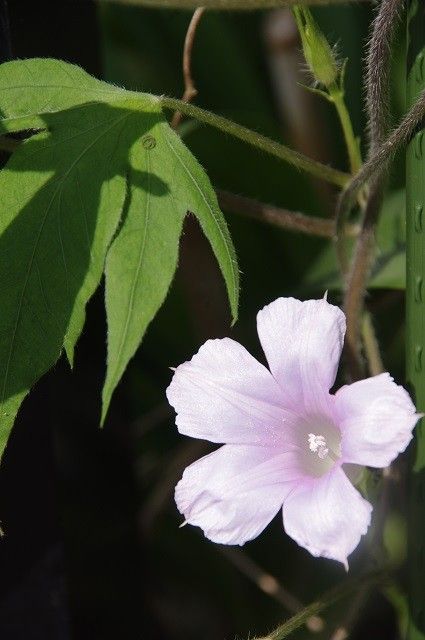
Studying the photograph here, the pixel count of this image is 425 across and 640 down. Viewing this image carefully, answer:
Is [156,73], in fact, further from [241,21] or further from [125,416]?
[125,416]

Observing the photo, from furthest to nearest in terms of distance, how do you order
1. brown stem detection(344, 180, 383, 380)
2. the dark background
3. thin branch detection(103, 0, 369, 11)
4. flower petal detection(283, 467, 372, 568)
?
the dark background, brown stem detection(344, 180, 383, 380), thin branch detection(103, 0, 369, 11), flower petal detection(283, 467, 372, 568)

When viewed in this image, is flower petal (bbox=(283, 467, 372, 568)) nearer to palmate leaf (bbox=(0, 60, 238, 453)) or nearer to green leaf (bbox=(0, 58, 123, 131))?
palmate leaf (bbox=(0, 60, 238, 453))

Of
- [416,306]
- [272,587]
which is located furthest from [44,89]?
[272,587]

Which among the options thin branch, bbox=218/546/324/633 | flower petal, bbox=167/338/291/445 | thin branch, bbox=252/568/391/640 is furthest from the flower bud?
thin branch, bbox=218/546/324/633

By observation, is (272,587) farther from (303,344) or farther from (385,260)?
(303,344)

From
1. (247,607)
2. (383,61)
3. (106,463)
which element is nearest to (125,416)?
(106,463)

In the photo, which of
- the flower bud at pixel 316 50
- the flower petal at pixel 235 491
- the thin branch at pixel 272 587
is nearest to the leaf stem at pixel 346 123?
the flower bud at pixel 316 50

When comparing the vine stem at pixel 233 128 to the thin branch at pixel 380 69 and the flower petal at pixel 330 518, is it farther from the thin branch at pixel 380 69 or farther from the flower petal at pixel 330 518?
the flower petal at pixel 330 518
